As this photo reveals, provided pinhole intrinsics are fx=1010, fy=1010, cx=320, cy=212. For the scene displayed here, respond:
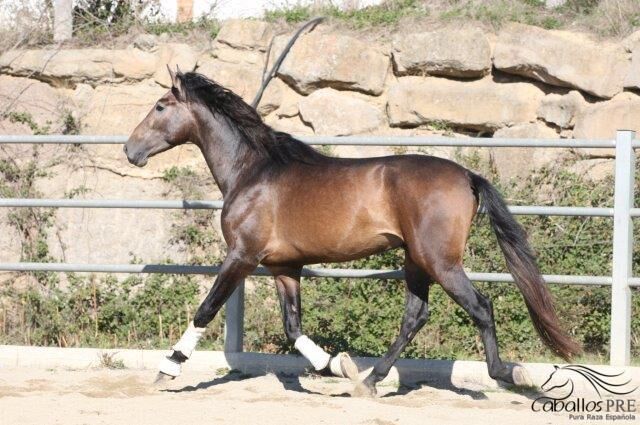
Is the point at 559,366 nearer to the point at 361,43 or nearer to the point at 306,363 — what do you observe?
the point at 306,363

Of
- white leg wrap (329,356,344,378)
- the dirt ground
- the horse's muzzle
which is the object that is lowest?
the dirt ground

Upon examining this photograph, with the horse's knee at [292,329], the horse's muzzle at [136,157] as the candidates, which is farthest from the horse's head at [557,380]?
the horse's muzzle at [136,157]

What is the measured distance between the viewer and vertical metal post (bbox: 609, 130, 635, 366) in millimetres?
6441

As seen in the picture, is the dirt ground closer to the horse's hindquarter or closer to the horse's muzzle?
the horse's hindquarter

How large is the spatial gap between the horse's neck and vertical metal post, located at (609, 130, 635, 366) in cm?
237

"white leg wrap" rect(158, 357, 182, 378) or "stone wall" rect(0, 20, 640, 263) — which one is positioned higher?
"stone wall" rect(0, 20, 640, 263)

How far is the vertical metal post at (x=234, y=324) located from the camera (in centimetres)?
703

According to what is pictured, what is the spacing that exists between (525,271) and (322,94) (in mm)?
4625

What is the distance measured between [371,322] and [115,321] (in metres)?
2.23

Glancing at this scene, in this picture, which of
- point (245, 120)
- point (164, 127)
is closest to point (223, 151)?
point (245, 120)

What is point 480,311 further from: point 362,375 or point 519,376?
point 362,375

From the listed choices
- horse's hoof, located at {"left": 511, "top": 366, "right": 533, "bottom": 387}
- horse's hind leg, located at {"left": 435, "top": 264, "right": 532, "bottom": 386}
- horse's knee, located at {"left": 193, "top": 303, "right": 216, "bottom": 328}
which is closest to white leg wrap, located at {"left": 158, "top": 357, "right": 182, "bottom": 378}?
horse's knee, located at {"left": 193, "top": 303, "right": 216, "bottom": 328}

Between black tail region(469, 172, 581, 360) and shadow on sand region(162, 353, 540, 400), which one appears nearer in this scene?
black tail region(469, 172, 581, 360)

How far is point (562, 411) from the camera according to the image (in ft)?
18.4
